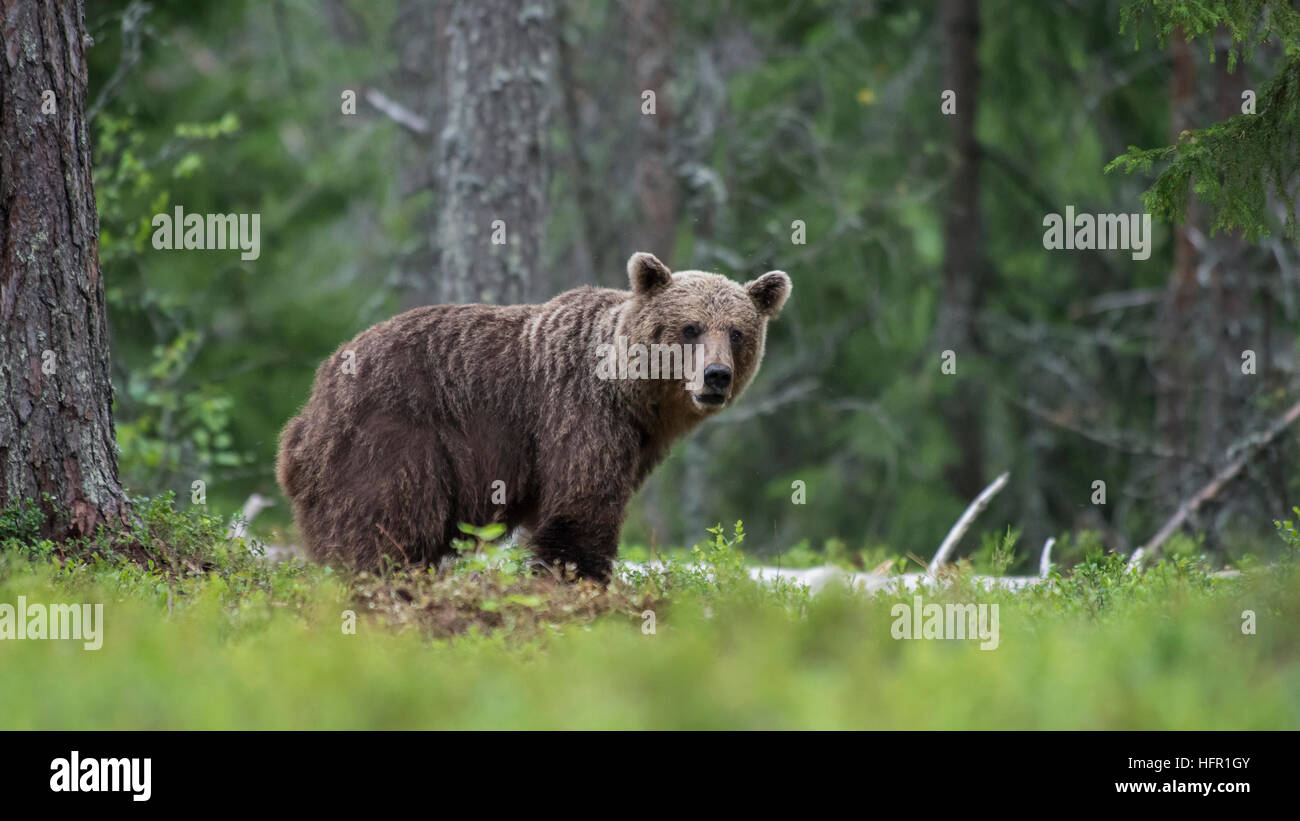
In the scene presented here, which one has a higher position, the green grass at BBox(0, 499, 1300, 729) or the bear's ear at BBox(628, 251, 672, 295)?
the bear's ear at BBox(628, 251, 672, 295)

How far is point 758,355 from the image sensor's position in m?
7.54

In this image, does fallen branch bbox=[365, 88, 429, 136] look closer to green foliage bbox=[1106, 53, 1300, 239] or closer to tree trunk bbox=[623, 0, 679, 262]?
tree trunk bbox=[623, 0, 679, 262]

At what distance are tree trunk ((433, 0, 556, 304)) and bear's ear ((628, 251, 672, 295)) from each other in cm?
301

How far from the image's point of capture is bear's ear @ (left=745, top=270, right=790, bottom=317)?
7.45 m

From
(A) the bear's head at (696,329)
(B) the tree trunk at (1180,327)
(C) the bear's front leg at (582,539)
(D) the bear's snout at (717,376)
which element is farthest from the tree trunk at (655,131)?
(C) the bear's front leg at (582,539)

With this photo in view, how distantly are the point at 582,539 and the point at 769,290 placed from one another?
1891 mm

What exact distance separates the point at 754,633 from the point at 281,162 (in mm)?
11297

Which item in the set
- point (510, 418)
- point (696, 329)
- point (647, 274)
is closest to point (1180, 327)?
point (696, 329)

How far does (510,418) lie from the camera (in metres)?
7.00

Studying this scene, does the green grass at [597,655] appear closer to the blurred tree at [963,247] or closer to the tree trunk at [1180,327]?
the tree trunk at [1180,327]

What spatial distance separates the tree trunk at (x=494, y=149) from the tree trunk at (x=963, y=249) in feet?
21.8

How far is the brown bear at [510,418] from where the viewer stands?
6.62 metres

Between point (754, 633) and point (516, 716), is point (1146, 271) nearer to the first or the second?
point (754, 633)

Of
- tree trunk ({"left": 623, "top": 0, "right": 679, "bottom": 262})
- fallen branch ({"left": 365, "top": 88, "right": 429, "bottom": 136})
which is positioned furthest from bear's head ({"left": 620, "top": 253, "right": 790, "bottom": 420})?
tree trunk ({"left": 623, "top": 0, "right": 679, "bottom": 262})
